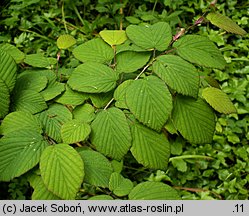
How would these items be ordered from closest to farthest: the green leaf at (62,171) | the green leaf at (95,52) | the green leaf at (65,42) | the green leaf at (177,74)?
the green leaf at (62,171), the green leaf at (177,74), the green leaf at (95,52), the green leaf at (65,42)

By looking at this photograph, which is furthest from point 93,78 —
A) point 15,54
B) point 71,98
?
point 15,54

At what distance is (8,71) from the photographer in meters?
0.94

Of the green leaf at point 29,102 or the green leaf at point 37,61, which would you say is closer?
the green leaf at point 29,102

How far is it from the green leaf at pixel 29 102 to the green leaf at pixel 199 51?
1.27ft

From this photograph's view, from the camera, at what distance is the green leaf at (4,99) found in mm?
884

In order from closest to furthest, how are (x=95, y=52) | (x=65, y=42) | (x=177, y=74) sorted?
1. (x=177, y=74)
2. (x=95, y=52)
3. (x=65, y=42)

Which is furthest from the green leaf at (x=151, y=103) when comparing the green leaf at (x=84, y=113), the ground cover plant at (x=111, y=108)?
the green leaf at (x=84, y=113)

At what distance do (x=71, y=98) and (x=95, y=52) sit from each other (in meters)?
0.16

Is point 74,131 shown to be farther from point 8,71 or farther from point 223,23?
point 223,23

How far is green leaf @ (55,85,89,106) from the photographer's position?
3.08 ft

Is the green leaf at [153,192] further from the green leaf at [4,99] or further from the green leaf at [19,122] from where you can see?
the green leaf at [4,99]

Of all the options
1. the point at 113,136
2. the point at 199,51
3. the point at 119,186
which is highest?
the point at 199,51

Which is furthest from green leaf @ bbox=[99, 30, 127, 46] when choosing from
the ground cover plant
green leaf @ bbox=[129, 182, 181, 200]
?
green leaf @ bbox=[129, 182, 181, 200]

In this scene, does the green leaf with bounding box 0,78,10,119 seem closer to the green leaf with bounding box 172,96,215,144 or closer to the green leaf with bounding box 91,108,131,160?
the green leaf with bounding box 91,108,131,160
